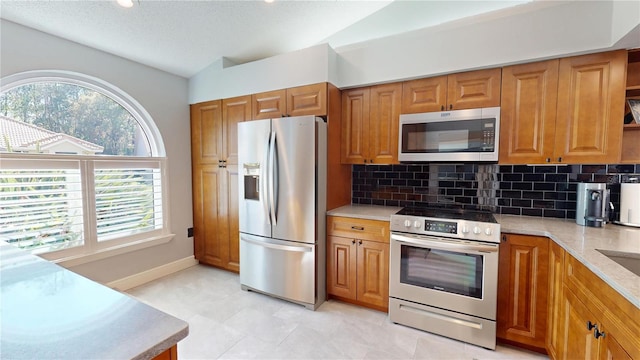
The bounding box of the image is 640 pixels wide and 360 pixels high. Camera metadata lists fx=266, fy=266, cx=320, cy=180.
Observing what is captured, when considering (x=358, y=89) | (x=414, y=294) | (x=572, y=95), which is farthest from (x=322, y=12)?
(x=414, y=294)

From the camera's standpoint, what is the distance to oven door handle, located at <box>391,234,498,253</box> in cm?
190

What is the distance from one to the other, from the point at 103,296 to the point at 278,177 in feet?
5.71

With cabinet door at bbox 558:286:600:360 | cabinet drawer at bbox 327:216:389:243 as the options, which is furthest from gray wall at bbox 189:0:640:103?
cabinet door at bbox 558:286:600:360

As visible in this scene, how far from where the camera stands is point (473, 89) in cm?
222

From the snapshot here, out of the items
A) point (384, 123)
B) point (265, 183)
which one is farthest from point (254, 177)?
point (384, 123)

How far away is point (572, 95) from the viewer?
1.95 m

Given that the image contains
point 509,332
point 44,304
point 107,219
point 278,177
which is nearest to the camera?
point 44,304

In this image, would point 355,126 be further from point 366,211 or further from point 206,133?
point 206,133

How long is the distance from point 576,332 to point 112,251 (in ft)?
12.3

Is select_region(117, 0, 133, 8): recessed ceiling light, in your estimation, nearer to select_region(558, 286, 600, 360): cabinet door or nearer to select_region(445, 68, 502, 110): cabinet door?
select_region(445, 68, 502, 110): cabinet door

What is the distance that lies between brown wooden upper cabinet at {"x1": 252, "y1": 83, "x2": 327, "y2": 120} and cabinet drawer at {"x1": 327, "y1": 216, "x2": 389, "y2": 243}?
104 cm

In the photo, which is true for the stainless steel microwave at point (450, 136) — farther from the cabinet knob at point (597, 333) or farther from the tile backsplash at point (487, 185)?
the cabinet knob at point (597, 333)

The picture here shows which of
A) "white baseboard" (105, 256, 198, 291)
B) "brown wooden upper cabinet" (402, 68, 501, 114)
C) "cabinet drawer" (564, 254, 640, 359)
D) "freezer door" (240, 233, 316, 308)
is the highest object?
"brown wooden upper cabinet" (402, 68, 501, 114)

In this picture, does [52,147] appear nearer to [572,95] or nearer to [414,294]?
[414,294]
